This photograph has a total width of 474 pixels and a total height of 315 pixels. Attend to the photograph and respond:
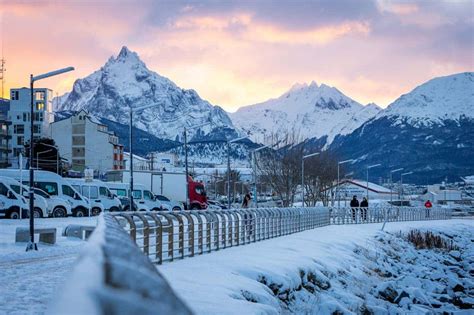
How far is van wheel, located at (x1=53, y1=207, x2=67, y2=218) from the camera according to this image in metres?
44.0

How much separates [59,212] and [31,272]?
29.4 metres

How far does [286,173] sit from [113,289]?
70.5m

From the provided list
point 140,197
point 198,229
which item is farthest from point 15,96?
point 198,229

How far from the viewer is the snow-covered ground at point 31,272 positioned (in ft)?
35.9

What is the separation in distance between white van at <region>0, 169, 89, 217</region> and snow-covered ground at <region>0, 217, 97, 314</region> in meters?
18.2

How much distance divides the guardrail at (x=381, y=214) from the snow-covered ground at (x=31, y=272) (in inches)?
1230

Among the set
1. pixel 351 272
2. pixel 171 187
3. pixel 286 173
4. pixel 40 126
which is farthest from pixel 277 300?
pixel 40 126

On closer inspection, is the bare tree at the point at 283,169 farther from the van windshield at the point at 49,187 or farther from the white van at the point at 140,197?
the van windshield at the point at 49,187

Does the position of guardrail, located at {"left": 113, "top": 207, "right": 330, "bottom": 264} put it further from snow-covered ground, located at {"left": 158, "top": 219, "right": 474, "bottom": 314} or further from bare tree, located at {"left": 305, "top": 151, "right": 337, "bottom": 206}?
bare tree, located at {"left": 305, "top": 151, "right": 337, "bottom": 206}

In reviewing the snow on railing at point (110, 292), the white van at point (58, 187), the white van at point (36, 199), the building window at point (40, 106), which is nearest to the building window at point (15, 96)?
the building window at point (40, 106)

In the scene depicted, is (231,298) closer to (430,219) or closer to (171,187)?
(171,187)

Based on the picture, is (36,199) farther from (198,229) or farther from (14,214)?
(198,229)

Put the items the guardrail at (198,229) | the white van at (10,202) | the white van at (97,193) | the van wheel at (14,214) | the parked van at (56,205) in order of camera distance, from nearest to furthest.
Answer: the guardrail at (198,229), the white van at (10,202), the van wheel at (14,214), the parked van at (56,205), the white van at (97,193)

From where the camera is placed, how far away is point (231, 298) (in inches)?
482
